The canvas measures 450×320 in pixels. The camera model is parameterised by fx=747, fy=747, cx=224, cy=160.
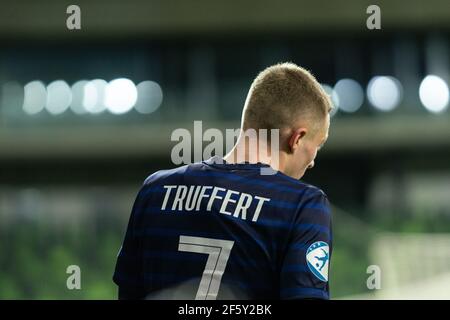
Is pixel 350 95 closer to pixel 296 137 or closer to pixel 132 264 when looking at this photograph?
pixel 296 137

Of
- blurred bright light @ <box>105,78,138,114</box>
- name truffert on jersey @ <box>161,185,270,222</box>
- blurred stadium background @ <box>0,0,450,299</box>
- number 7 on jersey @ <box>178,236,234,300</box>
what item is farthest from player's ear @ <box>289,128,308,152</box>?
blurred bright light @ <box>105,78,138,114</box>

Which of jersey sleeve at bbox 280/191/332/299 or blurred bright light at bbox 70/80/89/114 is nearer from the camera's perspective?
jersey sleeve at bbox 280/191/332/299

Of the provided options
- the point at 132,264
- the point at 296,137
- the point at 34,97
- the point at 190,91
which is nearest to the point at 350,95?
the point at 190,91

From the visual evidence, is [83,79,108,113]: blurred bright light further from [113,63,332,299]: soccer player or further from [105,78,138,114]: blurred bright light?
[113,63,332,299]: soccer player

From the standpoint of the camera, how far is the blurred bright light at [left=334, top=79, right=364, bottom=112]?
16.5m

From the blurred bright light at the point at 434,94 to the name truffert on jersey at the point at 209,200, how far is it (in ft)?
48.8

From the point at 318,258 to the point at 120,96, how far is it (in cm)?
1553

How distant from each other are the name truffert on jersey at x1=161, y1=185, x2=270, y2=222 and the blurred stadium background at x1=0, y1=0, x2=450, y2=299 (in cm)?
1372

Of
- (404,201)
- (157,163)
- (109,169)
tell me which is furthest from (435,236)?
(109,169)

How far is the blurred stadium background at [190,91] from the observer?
16203mm

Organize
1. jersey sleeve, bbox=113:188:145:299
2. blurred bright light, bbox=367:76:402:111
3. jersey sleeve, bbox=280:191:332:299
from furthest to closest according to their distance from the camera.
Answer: blurred bright light, bbox=367:76:402:111
jersey sleeve, bbox=113:188:145:299
jersey sleeve, bbox=280:191:332:299

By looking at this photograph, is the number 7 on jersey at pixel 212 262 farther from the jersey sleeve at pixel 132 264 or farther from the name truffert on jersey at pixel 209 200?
the jersey sleeve at pixel 132 264

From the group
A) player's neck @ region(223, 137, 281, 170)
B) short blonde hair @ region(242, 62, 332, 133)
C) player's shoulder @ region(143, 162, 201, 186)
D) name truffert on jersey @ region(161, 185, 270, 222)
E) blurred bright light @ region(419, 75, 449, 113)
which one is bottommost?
name truffert on jersey @ region(161, 185, 270, 222)

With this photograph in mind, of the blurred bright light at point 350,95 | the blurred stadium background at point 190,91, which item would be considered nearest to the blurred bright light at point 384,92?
the blurred stadium background at point 190,91
